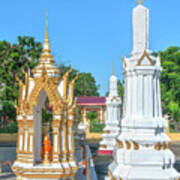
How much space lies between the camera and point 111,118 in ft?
61.0

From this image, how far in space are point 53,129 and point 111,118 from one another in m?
9.98

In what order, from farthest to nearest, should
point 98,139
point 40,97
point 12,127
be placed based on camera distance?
point 98,139 → point 12,127 → point 40,97

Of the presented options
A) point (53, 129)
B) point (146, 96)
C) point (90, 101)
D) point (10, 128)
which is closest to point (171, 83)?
point (90, 101)

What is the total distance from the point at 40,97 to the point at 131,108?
15.3 ft

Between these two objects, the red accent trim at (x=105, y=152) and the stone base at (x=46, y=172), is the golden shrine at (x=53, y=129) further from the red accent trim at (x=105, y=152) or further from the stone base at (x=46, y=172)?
the red accent trim at (x=105, y=152)

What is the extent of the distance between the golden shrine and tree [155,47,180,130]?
2830 cm

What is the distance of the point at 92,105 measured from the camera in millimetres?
38500

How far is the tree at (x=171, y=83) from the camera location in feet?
118

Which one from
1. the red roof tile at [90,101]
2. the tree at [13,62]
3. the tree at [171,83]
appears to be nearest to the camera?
the tree at [13,62]

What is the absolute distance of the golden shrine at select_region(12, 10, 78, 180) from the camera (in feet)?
28.8

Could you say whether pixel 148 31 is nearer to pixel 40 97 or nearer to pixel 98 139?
pixel 40 97

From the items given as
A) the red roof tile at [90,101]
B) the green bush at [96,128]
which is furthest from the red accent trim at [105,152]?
the red roof tile at [90,101]

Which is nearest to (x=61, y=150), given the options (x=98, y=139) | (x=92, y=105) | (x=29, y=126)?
(x=29, y=126)

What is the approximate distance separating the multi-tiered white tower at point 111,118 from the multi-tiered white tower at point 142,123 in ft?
39.0
